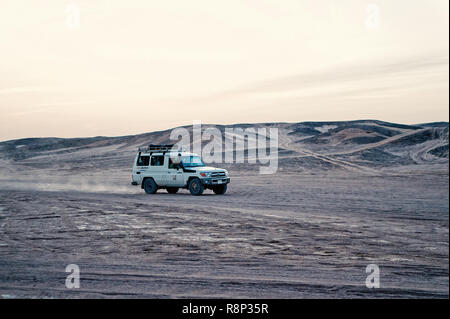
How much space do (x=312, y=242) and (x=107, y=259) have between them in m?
4.37

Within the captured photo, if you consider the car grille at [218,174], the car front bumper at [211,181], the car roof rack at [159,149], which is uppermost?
the car roof rack at [159,149]

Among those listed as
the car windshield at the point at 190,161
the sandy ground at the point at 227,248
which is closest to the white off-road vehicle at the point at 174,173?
the car windshield at the point at 190,161

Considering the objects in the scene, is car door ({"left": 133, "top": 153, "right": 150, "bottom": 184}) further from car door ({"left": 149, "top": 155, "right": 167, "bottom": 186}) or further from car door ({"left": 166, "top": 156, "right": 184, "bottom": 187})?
car door ({"left": 166, "top": 156, "right": 184, "bottom": 187})

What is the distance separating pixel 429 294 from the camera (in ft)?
21.9

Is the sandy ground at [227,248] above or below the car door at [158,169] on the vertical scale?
below

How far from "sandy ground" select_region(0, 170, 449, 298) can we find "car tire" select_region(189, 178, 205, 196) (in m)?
2.89

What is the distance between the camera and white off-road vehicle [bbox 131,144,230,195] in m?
21.4

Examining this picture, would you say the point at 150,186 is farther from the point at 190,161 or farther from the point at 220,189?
the point at 220,189

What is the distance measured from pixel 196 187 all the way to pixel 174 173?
1366 millimetres

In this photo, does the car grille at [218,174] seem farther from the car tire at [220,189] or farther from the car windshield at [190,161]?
the car windshield at [190,161]

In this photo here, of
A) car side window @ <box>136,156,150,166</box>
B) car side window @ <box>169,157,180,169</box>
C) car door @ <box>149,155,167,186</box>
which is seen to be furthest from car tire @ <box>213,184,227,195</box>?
car side window @ <box>136,156,150,166</box>

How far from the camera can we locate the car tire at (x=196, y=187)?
840 inches

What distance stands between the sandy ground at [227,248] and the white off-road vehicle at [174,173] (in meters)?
3.01

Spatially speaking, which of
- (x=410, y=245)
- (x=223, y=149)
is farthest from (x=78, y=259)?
(x=223, y=149)
